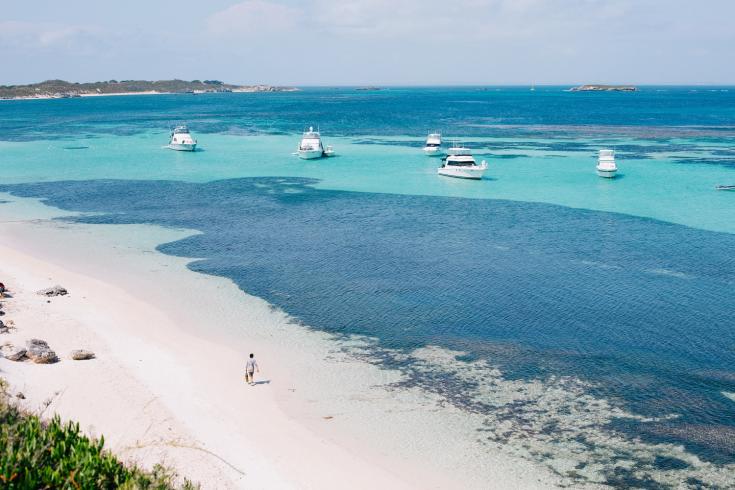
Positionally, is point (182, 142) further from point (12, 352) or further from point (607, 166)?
point (12, 352)

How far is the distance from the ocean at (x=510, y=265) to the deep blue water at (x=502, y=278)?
4.7 inches

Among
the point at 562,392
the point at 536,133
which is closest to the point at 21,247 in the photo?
the point at 562,392

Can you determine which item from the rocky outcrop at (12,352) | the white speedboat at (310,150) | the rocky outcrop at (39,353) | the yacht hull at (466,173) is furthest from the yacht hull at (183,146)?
the rocky outcrop at (39,353)

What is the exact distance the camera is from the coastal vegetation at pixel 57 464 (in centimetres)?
1203

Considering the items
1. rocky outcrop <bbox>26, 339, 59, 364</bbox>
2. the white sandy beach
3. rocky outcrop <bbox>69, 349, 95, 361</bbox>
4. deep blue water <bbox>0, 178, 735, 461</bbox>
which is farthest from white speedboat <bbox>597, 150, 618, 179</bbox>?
rocky outcrop <bbox>26, 339, 59, 364</bbox>

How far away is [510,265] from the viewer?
34.6 m

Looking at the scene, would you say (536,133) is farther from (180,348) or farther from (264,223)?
(180,348)

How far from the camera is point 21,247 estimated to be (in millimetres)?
37562

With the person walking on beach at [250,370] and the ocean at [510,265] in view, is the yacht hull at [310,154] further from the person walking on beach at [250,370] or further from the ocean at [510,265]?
the person walking on beach at [250,370]

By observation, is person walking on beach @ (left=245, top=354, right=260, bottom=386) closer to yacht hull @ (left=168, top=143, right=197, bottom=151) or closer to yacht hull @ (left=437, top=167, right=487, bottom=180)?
yacht hull @ (left=437, top=167, right=487, bottom=180)

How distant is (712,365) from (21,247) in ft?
115

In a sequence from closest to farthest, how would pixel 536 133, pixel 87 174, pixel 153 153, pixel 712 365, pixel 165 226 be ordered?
pixel 712 365
pixel 165 226
pixel 87 174
pixel 153 153
pixel 536 133

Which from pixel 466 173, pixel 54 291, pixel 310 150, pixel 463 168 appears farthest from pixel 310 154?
pixel 54 291

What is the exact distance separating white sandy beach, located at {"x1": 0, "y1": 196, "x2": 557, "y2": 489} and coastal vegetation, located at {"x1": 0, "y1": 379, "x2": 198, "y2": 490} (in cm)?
307
